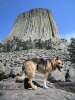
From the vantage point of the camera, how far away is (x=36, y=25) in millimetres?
146500

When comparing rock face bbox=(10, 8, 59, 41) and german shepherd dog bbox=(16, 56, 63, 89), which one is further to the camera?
rock face bbox=(10, 8, 59, 41)

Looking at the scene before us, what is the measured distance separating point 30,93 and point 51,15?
132 metres

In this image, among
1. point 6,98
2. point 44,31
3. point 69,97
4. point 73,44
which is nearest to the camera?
point 6,98

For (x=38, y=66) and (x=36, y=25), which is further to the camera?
(x=36, y=25)

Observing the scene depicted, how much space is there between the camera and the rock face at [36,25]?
141087 millimetres

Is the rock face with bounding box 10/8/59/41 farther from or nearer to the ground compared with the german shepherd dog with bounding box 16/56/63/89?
farther from the ground

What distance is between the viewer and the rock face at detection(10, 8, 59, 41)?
463ft

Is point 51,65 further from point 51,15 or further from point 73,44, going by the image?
point 51,15

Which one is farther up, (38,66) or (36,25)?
(36,25)

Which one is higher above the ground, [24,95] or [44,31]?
[44,31]

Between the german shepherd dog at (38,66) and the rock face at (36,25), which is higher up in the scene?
the rock face at (36,25)

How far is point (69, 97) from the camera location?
15664 millimetres

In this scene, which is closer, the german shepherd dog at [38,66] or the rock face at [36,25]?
the german shepherd dog at [38,66]

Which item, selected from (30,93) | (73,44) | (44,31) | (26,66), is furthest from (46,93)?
(44,31)
